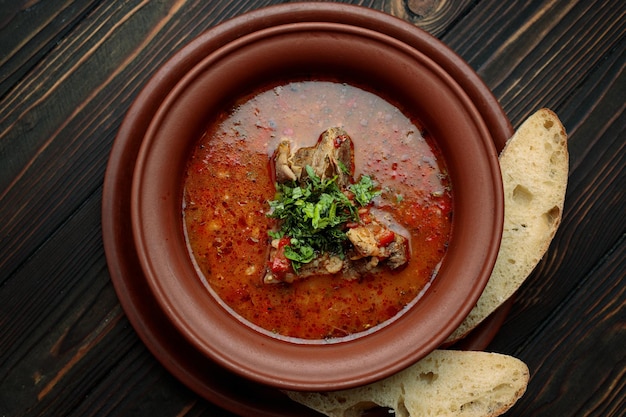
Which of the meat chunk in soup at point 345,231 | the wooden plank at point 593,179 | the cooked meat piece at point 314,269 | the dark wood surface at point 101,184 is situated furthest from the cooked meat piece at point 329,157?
the wooden plank at point 593,179

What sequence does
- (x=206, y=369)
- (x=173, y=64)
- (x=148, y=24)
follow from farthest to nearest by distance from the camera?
(x=148, y=24), (x=206, y=369), (x=173, y=64)

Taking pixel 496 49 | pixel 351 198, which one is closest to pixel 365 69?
pixel 351 198

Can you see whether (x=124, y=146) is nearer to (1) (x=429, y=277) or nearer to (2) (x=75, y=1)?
(2) (x=75, y=1)

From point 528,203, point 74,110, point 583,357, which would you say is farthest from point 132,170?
point 583,357

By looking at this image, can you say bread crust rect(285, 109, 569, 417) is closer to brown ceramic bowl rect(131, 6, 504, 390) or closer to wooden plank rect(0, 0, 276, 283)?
brown ceramic bowl rect(131, 6, 504, 390)

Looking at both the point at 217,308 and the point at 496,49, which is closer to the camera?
the point at 217,308

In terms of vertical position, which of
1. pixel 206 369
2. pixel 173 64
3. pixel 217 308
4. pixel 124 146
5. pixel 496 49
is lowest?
pixel 206 369

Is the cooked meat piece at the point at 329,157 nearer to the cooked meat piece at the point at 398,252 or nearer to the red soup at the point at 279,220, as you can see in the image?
the red soup at the point at 279,220
